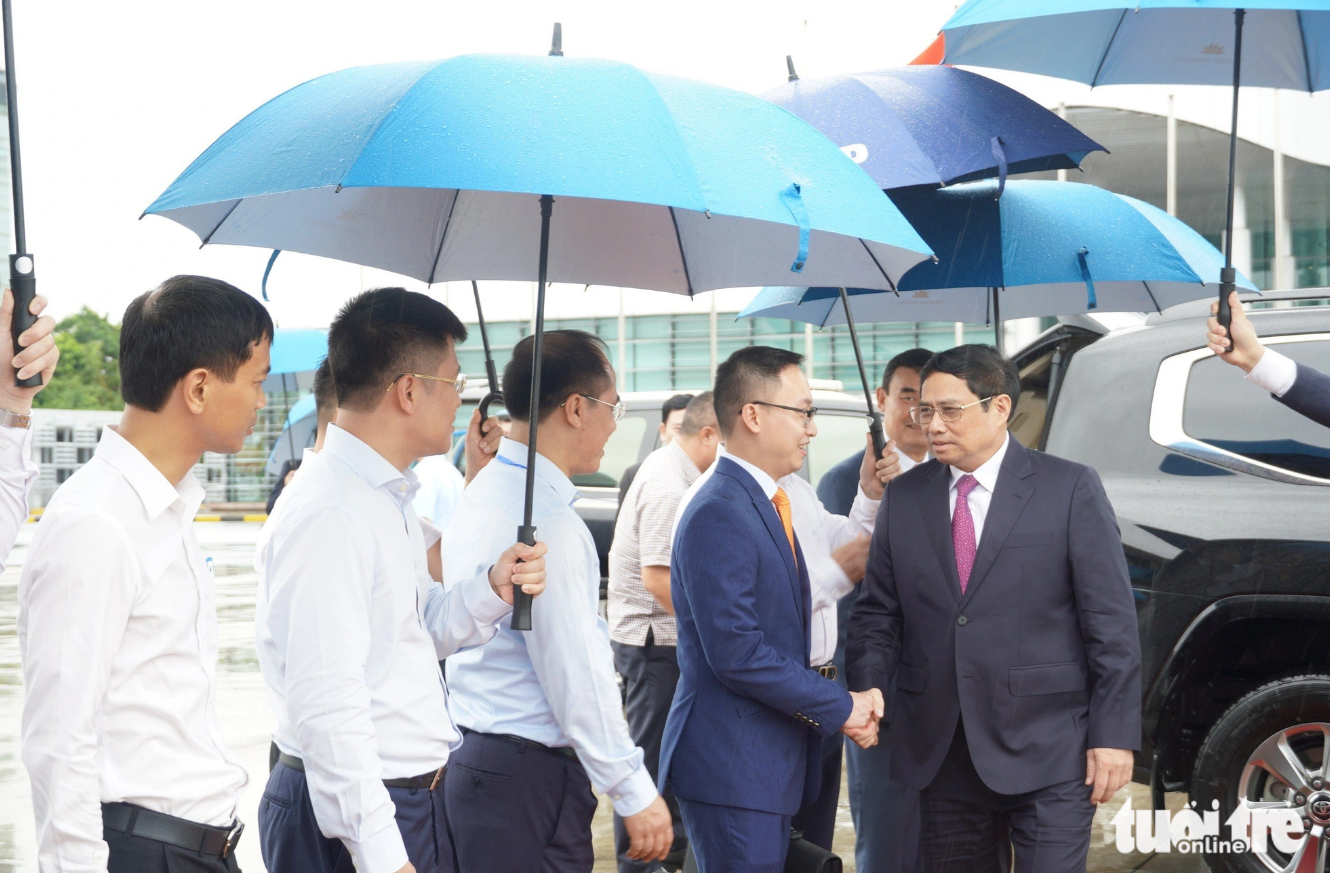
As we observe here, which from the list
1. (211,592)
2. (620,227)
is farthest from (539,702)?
(620,227)

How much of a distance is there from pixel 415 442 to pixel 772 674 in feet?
3.90

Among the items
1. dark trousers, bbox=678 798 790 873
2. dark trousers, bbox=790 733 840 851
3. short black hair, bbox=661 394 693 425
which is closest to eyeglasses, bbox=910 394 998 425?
dark trousers, bbox=790 733 840 851

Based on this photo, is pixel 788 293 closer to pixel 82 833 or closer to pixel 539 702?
pixel 539 702

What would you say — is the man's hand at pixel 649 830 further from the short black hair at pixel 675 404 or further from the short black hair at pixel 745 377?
the short black hair at pixel 675 404

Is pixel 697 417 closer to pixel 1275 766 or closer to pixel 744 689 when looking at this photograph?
pixel 744 689

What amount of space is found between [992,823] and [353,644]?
2156 mm

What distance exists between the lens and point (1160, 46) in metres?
3.98

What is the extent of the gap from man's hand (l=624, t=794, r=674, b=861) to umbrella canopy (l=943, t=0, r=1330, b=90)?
8.20ft

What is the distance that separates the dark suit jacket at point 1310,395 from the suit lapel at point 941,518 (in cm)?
102

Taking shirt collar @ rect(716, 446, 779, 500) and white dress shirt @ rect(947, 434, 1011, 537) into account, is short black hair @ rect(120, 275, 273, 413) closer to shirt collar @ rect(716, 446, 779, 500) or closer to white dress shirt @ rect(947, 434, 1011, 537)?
shirt collar @ rect(716, 446, 779, 500)

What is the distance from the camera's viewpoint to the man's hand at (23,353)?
81.1 inches

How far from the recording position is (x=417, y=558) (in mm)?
2699

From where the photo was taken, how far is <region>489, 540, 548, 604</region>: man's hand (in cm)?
274

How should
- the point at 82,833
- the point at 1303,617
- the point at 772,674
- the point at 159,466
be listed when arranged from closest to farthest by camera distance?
the point at 82,833, the point at 159,466, the point at 772,674, the point at 1303,617
